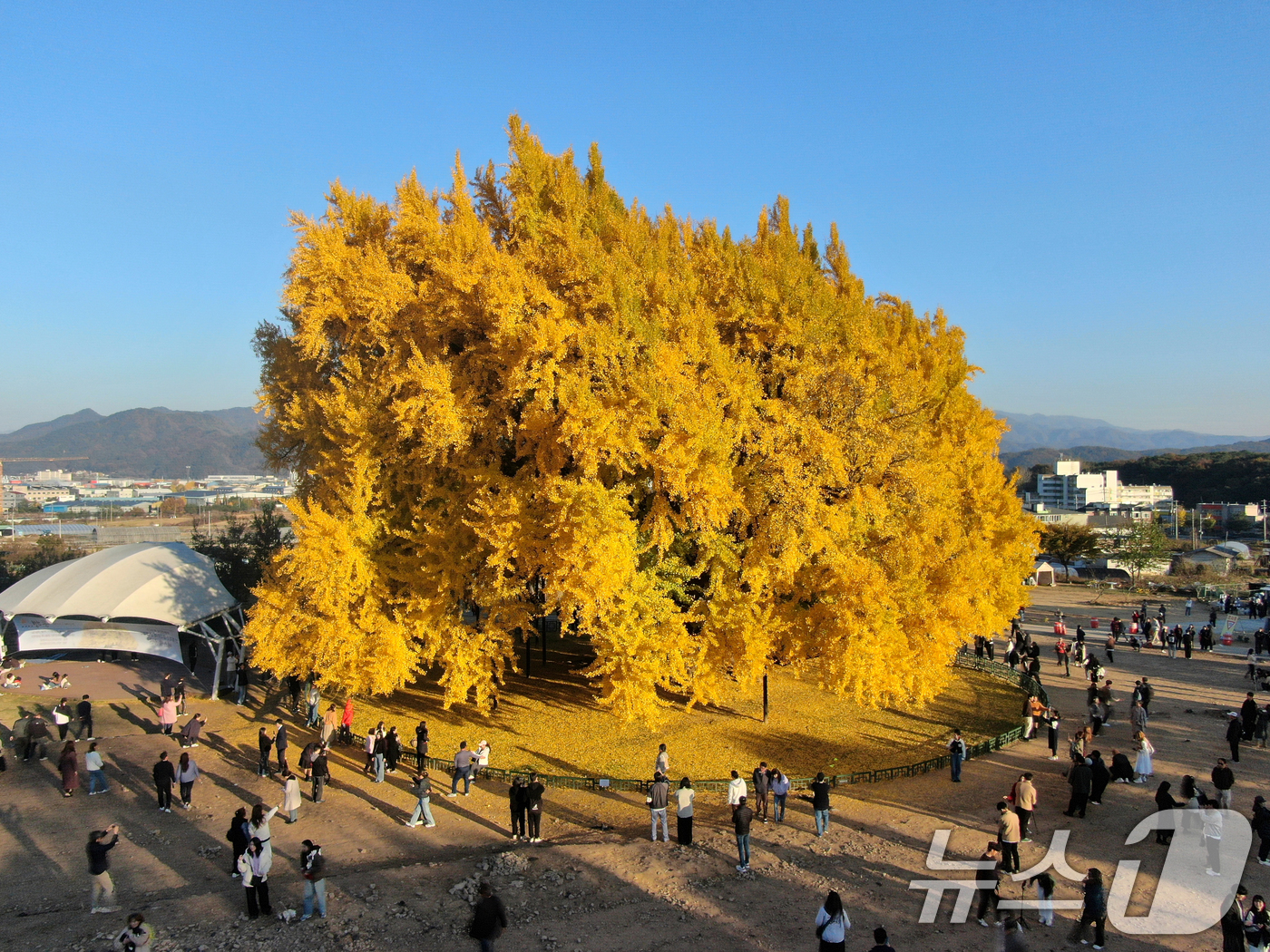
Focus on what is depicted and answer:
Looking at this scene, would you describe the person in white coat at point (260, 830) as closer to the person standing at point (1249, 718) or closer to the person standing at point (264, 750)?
the person standing at point (264, 750)

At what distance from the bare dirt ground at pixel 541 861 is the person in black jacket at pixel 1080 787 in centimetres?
29

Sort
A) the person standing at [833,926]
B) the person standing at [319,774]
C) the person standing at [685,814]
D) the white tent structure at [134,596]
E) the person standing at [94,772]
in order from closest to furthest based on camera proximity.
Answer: the person standing at [833,926], the person standing at [685,814], the person standing at [319,774], the person standing at [94,772], the white tent structure at [134,596]

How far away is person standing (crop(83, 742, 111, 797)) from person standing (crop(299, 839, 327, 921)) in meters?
7.65

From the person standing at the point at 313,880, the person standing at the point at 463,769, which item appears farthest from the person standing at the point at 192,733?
the person standing at the point at 313,880

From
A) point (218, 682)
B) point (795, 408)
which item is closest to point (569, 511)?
point (795, 408)

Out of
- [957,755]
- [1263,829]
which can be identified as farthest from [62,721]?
[1263,829]

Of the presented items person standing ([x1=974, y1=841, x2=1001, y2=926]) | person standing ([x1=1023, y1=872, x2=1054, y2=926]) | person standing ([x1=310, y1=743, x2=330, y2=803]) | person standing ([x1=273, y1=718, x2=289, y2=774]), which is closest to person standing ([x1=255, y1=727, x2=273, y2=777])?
person standing ([x1=273, y1=718, x2=289, y2=774])

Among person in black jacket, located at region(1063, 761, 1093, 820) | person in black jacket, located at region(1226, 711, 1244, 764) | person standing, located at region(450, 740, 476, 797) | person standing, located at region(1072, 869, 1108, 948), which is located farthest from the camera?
person in black jacket, located at region(1226, 711, 1244, 764)

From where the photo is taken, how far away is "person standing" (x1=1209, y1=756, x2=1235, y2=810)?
13.2 metres

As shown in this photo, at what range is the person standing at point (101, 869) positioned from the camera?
1052 cm

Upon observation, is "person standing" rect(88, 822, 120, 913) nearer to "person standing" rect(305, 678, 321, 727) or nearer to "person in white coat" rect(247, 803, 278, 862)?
"person in white coat" rect(247, 803, 278, 862)

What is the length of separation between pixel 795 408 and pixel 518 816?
11480 mm

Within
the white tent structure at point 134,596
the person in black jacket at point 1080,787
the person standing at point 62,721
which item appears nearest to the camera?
the person in black jacket at point 1080,787

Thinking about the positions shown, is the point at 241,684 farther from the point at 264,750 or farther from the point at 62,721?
the point at 264,750
